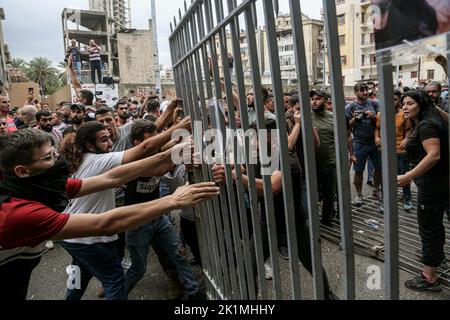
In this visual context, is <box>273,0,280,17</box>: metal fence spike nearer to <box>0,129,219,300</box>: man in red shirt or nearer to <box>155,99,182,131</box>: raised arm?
<box>0,129,219,300</box>: man in red shirt

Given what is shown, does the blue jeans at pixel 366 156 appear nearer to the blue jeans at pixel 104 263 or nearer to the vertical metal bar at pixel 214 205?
the vertical metal bar at pixel 214 205

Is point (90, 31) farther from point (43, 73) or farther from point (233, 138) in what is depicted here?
point (233, 138)

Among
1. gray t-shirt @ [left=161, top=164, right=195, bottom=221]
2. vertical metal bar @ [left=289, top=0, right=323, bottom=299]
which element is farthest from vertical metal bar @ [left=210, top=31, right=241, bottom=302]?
gray t-shirt @ [left=161, top=164, right=195, bottom=221]

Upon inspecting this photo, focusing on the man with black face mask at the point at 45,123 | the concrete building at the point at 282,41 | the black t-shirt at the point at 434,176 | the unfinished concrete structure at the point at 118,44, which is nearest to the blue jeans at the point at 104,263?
the concrete building at the point at 282,41

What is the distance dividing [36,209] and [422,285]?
9.68 ft

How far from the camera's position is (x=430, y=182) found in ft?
9.12

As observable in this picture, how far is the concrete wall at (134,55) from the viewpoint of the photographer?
120 ft

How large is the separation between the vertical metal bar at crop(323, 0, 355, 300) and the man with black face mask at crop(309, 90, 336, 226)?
3.36 meters

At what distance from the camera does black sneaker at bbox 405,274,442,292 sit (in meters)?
2.90

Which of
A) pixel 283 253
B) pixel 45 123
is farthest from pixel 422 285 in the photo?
pixel 45 123

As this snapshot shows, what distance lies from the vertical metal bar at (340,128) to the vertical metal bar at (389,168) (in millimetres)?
117

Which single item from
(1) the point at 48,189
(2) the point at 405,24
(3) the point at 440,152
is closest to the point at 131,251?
(1) the point at 48,189

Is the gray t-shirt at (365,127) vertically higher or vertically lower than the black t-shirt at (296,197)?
higher

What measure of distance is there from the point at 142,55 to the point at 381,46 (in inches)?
1522
